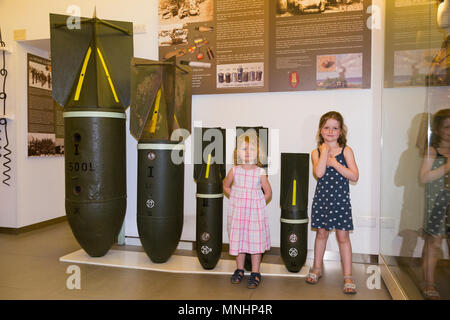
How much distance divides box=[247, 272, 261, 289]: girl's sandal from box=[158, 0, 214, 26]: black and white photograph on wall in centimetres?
222

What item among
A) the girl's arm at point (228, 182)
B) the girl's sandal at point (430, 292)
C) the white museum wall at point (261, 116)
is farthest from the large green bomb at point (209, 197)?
the girl's sandal at point (430, 292)

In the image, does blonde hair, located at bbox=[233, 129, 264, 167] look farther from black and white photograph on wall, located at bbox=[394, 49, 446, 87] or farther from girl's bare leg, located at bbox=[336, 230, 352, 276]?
black and white photograph on wall, located at bbox=[394, 49, 446, 87]

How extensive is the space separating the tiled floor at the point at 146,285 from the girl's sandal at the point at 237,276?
35mm

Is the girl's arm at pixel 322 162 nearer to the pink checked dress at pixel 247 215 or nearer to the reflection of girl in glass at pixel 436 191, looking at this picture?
the pink checked dress at pixel 247 215

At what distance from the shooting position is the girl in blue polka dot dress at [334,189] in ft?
7.95

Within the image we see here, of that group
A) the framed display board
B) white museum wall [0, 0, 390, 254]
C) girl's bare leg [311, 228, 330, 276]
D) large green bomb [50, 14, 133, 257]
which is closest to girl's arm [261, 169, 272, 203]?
girl's bare leg [311, 228, 330, 276]

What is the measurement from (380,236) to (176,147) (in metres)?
1.77

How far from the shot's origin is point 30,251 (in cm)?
327

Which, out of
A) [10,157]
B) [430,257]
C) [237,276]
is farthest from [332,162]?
[10,157]

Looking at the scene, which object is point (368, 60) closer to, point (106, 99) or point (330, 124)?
point (330, 124)

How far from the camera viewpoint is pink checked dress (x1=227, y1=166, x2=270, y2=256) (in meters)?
2.49

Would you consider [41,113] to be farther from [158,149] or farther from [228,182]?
[228,182]

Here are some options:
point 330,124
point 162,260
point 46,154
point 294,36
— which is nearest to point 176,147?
point 162,260

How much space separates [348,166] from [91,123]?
191cm
